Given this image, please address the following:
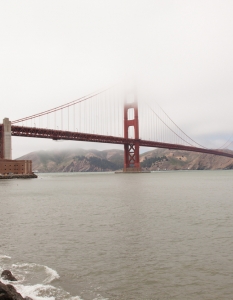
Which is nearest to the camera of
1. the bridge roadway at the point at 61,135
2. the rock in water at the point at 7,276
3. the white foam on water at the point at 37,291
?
the white foam on water at the point at 37,291

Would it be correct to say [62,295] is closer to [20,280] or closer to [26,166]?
[20,280]

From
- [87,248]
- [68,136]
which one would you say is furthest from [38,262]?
[68,136]

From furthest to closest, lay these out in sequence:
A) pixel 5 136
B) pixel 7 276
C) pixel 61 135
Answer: pixel 61 135 → pixel 5 136 → pixel 7 276

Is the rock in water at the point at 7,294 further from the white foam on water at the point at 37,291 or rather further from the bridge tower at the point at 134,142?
the bridge tower at the point at 134,142

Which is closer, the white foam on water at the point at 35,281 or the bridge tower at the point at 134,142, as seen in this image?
the white foam on water at the point at 35,281

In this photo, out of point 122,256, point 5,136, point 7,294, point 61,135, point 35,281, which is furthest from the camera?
point 61,135

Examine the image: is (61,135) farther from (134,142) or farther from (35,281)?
(35,281)

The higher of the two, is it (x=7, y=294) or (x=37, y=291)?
(x=7, y=294)

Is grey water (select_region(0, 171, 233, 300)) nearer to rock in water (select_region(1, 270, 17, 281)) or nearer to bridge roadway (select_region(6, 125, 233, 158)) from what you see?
rock in water (select_region(1, 270, 17, 281))

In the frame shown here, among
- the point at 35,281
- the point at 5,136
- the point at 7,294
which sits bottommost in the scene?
the point at 35,281

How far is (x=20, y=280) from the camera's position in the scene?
7.39 m

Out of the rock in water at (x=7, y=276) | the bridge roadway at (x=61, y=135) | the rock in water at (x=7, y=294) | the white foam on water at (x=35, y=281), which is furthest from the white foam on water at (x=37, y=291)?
the bridge roadway at (x=61, y=135)

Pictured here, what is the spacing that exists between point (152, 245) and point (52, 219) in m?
7.18

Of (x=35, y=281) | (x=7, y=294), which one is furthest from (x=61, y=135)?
(x=7, y=294)
